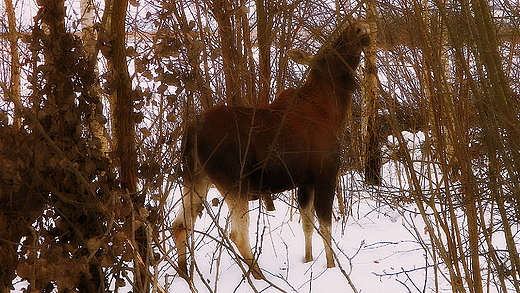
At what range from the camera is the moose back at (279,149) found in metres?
3.77

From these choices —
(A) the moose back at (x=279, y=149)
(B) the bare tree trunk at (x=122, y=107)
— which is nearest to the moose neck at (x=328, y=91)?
(A) the moose back at (x=279, y=149)

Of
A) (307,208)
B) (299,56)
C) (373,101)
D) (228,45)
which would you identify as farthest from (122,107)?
(373,101)

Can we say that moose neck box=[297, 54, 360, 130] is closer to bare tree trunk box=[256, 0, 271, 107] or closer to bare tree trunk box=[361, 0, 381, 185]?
bare tree trunk box=[361, 0, 381, 185]

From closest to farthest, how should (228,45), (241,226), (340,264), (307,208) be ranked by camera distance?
(340,264) → (241,226) → (307,208) → (228,45)

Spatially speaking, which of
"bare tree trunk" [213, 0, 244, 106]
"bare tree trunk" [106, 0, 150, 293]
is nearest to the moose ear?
"bare tree trunk" [213, 0, 244, 106]

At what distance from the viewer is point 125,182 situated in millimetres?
2873

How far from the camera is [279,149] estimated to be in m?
3.96

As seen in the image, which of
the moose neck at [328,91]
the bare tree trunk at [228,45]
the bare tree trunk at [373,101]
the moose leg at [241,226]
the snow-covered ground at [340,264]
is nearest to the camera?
the bare tree trunk at [373,101]

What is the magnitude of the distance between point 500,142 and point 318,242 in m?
2.89

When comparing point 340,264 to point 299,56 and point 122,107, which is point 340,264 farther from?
point 122,107

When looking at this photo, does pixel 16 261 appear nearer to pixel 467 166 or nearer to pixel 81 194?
pixel 81 194

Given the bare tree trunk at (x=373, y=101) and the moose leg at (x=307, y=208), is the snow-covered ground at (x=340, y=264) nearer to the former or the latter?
the moose leg at (x=307, y=208)

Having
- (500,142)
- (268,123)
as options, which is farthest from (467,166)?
(268,123)

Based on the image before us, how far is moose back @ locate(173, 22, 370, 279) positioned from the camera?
3771mm
